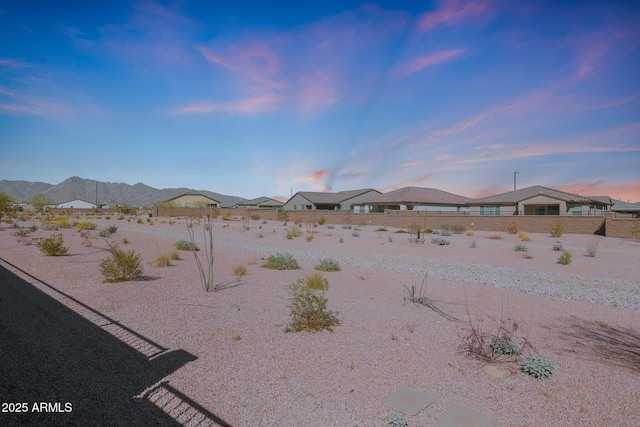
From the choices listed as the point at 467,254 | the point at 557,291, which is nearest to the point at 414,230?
the point at 467,254

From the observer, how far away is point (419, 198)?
53344mm

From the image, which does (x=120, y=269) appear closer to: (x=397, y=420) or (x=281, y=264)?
(x=281, y=264)

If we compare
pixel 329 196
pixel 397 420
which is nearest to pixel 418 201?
pixel 329 196

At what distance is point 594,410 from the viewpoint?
11.4ft

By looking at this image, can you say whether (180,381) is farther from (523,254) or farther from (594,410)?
(523,254)

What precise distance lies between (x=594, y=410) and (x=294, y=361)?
10.7 ft

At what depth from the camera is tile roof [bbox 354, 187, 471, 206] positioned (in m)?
52.2

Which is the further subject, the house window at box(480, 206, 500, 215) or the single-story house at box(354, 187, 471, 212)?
the single-story house at box(354, 187, 471, 212)

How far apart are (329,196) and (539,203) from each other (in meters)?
42.3

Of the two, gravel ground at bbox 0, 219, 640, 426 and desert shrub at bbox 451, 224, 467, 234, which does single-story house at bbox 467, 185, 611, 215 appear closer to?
desert shrub at bbox 451, 224, 467, 234

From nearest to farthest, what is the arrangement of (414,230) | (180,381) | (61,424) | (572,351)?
(61,424)
(180,381)
(572,351)
(414,230)

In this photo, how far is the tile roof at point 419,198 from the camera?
171 ft

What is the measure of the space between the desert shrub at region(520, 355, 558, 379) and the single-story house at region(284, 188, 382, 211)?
65.3 metres

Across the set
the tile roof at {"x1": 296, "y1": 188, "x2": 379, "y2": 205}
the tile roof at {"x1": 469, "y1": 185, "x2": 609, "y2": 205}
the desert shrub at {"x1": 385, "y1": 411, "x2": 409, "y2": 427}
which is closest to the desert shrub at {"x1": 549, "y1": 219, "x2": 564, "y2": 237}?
the tile roof at {"x1": 469, "y1": 185, "x2": 609, "y2": 205}
